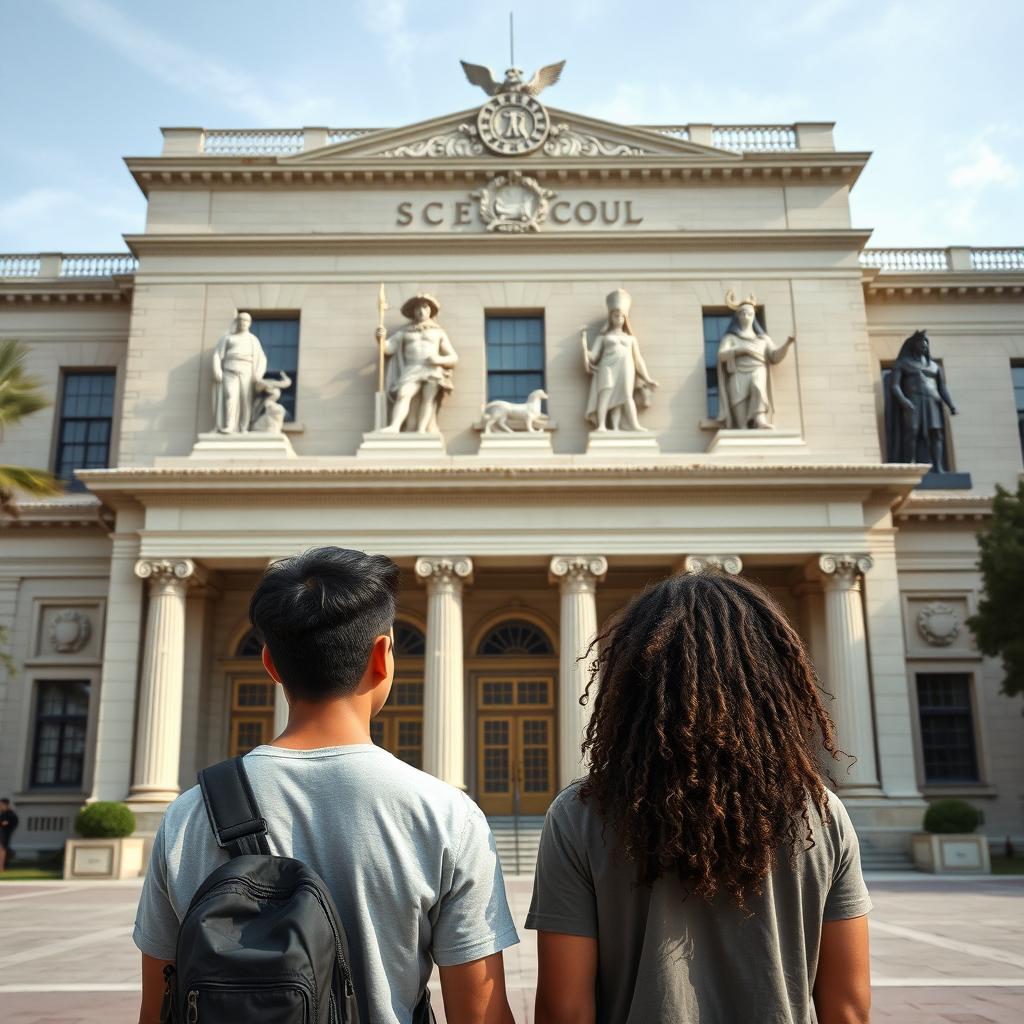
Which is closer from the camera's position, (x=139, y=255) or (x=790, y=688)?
(x=790, y=688)

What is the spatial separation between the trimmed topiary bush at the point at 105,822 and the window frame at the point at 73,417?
35.7ft

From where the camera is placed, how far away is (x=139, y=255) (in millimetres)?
28203

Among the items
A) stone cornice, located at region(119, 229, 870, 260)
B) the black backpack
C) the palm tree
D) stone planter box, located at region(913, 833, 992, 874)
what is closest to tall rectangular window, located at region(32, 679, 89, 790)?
the palm tree

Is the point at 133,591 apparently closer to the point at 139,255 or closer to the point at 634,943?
A: the point at 139,255

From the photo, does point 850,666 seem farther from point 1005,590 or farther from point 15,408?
point 15,408

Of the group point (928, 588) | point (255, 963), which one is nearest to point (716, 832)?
point (255, 963)

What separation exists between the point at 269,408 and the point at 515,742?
34.3 feet

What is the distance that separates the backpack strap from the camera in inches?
94.3

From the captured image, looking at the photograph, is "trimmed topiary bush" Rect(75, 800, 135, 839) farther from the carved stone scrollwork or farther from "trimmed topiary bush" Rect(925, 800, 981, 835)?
the carved stone scrollwork

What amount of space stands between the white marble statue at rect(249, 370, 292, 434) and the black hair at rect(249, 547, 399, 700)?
77.3ft

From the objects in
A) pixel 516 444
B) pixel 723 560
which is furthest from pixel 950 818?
pixel 516 444

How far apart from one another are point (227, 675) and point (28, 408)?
341 inches

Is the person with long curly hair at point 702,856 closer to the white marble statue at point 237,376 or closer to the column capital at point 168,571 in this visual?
the column capital at point 168,571

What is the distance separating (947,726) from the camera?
27.9 meters
